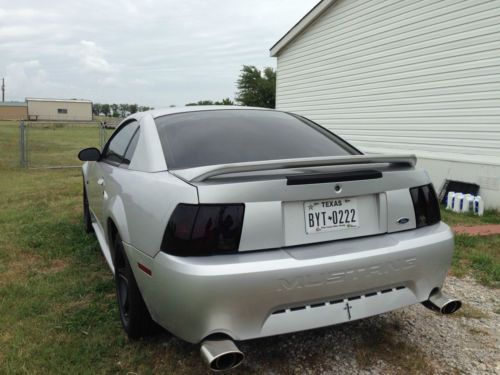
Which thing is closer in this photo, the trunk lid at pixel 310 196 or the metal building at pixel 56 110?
the trunk lid at pixel 310 196

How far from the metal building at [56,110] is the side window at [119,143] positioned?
2960 inches

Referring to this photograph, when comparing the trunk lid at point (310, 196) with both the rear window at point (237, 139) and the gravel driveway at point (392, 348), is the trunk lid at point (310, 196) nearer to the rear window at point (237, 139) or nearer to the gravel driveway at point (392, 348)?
the rear window at point (237, 139)

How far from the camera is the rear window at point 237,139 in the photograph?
2.65 m

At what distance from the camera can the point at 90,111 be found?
77062 mm

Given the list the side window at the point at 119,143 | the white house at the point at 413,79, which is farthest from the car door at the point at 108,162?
the white house at the point at 413,79

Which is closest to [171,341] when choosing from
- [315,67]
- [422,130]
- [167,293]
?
[167,293]

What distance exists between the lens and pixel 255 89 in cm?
3847

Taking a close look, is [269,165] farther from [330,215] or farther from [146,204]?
[146,204]

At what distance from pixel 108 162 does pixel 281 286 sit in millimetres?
2257

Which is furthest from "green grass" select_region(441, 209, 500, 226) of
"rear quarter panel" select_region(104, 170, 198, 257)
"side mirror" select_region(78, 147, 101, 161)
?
"rear quarter panel" select_region(104, 170, 198, 257)

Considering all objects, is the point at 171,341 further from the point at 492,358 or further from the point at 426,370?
the point at 492,358

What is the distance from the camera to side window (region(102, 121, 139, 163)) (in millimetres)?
3352

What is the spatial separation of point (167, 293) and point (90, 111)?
8124 centimetres

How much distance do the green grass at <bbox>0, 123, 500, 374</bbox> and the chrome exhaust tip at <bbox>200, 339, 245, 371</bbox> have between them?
0.55 m
